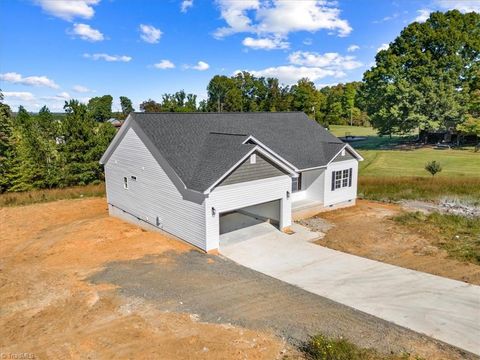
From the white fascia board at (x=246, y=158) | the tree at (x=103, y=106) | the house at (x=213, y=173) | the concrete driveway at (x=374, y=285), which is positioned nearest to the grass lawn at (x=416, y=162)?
the house at (x=213, y=173)

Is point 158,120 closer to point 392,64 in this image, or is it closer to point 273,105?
point 392,64

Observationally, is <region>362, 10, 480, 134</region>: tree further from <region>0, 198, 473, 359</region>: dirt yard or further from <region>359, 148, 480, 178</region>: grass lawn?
<region>0, 198, 473, 359</region>: dirt yard

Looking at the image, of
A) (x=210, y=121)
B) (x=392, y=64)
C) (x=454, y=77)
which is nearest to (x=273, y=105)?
(x=392, y=64)

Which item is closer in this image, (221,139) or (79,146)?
(221,139)

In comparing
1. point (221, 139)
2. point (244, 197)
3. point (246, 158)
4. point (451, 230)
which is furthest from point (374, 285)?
point (221, 139)

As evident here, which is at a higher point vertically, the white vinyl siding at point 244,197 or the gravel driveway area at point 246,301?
the white vinyl siding at point 244,197

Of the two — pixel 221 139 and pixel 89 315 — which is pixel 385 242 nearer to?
pixel 221 139

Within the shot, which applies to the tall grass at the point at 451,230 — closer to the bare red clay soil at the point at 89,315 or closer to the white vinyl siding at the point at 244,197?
the white vinyl siding at the point at 244,197
